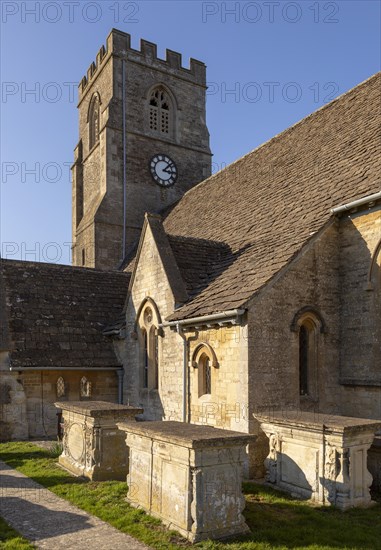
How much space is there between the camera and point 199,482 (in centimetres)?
694

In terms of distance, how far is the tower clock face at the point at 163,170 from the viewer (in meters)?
27.7

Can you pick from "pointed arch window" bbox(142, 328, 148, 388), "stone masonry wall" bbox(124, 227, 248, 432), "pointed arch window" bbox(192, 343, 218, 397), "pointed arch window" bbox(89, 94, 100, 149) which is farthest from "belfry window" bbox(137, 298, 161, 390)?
"pointed arch window" bbox(89, 94, 100, 149)

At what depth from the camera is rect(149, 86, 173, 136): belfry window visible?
28.4m

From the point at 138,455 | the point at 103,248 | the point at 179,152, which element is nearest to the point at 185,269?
the point at 138,455

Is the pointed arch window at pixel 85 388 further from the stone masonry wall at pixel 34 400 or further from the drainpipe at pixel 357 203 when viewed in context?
the drainpipe at pixel 357 203

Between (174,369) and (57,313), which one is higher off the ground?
(57,313)

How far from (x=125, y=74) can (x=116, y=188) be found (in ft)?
21.1

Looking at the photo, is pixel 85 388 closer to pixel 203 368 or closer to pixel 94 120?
pixel 203 368

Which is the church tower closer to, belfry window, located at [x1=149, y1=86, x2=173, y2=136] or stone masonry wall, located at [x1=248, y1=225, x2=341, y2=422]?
belfry window, located at [x1=149, y1=86, x2=173, y2=136]

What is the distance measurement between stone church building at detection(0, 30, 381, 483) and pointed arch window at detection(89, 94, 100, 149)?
23.3 feet

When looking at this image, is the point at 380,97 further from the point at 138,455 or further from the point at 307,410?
the point at 138,455

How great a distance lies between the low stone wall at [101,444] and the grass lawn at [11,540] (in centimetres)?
Answer: 280

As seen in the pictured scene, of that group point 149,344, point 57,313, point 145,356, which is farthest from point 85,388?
point 149,344

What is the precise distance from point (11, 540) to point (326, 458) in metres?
5.01
